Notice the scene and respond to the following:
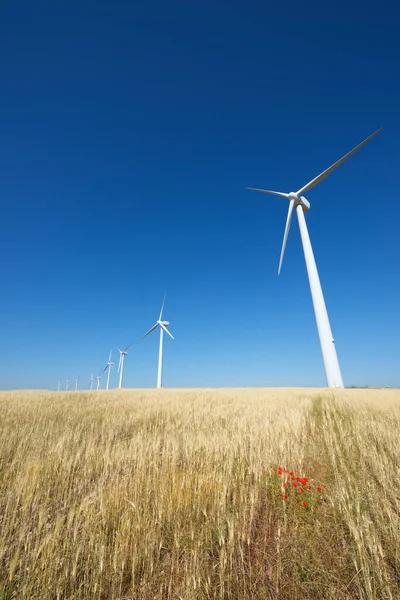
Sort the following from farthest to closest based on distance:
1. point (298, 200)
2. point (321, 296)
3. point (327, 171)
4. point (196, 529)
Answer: point (298, 200), point (327, 171), point (321, 296), point (196, 529)

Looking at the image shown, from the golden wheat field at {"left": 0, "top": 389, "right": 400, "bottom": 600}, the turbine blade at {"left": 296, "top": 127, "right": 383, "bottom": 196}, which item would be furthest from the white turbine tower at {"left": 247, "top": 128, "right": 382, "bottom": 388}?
the golden wheat field at {"left": 0, "top": 389, "right": 400, "bottom": 600}

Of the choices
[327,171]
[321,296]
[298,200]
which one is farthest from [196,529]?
[298,200]

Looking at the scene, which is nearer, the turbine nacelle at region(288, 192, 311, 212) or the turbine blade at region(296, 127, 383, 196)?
the turbine blade at region(296, 127, 383, 196)

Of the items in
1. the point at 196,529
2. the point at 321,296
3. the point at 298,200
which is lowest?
the point at 196,529

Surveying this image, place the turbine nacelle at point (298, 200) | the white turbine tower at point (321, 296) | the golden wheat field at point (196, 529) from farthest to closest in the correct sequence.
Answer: the turbine nacelle at point (298, 200) → the white turbine tower at point (321, 296) → the golden wheat field at point (196, 529)

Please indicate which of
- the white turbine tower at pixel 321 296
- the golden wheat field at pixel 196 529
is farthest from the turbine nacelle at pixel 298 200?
the golden wheat field at pixel 196 529

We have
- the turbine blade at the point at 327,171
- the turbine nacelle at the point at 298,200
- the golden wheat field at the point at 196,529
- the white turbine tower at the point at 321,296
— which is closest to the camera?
the golden wheat field at the point at 196,529

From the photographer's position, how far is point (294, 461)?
492cm

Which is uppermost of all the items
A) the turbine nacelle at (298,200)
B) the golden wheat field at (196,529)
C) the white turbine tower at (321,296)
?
the turbine nacelle at (298,200)

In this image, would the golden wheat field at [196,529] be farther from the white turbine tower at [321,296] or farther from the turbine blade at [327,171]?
the turbine blade at [327,171]

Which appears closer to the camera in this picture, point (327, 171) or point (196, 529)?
point (196, 529)

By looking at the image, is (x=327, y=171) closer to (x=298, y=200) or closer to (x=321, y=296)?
(x=298, y=200)

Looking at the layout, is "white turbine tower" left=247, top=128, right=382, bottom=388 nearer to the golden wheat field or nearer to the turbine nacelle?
the turbine nacelle

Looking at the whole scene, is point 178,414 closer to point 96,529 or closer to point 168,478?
point 168,478
